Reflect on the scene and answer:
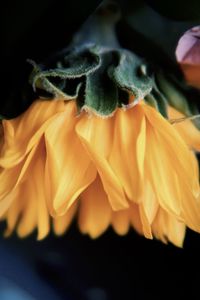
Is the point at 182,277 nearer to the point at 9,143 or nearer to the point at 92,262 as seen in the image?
the point at 92,262

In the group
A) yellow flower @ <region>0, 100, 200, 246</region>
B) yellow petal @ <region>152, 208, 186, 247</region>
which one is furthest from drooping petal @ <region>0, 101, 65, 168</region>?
yellow petal @ <region>152, 208, 186, 247</region>

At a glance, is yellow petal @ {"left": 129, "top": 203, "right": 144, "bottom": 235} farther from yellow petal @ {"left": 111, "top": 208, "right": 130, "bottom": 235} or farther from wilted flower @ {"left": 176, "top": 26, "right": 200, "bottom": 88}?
wilted flower @ {"left": 176, "top": 26, "right": 200, "bottom": 88}

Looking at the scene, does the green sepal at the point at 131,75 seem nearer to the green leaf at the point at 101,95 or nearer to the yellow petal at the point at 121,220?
the green leaf at the point at 101,95

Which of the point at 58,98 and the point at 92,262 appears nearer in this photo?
the point at 58,98

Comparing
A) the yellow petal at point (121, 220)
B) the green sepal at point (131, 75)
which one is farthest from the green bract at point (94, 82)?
the yellow petal at point (121, 220)

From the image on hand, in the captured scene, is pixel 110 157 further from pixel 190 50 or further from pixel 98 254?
pixel 98 254

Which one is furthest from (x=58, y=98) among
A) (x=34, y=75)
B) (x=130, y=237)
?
(x=130, y=237)
